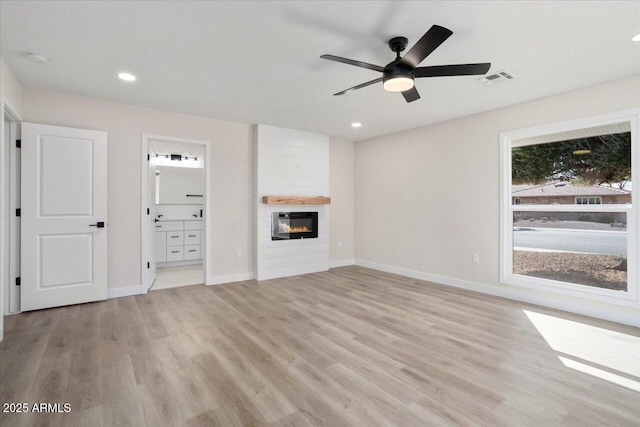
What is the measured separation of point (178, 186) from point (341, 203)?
3674mm

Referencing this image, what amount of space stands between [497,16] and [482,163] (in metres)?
2.50

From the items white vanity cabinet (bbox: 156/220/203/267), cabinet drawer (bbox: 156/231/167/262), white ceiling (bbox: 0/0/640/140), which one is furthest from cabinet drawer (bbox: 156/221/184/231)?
white ceiling (bbox: 0/0/640/140)

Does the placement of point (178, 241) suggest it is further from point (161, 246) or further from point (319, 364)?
point (319, 364)

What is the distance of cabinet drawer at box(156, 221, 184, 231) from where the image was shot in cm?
606

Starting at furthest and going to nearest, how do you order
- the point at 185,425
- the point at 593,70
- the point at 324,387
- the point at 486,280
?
the point at 486,280, the point at 593,70, the point at 324,387, the point at 185,425

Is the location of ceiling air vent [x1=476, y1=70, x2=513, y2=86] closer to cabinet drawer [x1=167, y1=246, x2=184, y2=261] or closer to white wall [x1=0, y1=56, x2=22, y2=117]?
white wall [x1=0, y1=56, x2=22, y2=117]

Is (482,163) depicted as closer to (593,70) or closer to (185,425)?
(593,70)

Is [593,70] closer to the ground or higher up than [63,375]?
higher up

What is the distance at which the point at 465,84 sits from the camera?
3.36m

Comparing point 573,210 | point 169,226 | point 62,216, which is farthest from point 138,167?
point 573,210

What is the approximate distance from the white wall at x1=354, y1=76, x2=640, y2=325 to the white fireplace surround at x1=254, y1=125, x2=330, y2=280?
39.1 inches

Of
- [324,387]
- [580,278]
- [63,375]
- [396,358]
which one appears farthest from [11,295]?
[580,278]

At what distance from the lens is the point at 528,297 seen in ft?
12.7

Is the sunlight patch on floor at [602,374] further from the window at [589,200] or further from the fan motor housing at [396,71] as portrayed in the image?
the fan motor housing at [396,71]
